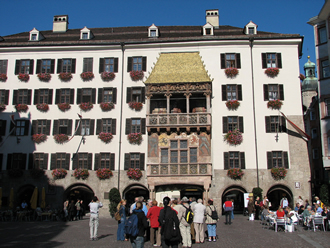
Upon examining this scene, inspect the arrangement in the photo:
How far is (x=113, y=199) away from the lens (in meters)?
31.3

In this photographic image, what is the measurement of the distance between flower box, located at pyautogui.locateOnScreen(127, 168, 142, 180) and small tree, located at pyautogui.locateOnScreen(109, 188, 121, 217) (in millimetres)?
1849

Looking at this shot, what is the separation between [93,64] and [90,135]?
736 centimetres

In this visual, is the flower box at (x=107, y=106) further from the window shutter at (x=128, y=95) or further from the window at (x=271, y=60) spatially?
the window at (x=271, y=60)

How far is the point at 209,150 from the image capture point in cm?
3162

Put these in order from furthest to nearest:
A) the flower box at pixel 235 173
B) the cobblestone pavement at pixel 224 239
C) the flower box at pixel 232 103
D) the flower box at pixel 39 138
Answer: the flower box at pixel 39 138
the flower box at pixel 232 103
the flower box at pixel 235 173
the cobblestone pavement at pixel 224 239

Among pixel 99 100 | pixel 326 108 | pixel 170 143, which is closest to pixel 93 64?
pixel 99 100

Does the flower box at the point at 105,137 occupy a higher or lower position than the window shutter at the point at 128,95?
lower

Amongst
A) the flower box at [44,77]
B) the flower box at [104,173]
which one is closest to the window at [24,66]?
the flower box at [44,77]

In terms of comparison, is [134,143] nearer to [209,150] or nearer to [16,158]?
[209,150]

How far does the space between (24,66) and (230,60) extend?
21000 mm

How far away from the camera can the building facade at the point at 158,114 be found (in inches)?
1254

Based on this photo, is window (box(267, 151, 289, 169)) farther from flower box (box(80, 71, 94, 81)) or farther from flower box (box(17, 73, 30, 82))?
flower box (box(17, 73, 30, 82))

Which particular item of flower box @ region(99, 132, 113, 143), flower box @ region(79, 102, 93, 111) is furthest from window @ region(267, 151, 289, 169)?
flower box @ region(79, 102, 93, 111)

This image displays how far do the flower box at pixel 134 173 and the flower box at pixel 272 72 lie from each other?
1533 cm
